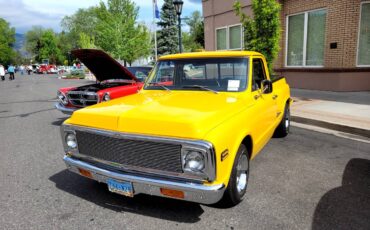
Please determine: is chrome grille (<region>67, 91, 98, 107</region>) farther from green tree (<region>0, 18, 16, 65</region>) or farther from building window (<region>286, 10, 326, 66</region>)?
green tree (<region>0, 18, 16, 65</region>)

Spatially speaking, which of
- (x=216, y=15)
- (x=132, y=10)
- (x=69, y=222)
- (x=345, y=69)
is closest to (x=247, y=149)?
(x=69, y=222)

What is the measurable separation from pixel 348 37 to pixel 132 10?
60.2 feet

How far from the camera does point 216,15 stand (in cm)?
1614

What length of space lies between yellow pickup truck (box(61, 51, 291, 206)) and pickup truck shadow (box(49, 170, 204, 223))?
1.48ft

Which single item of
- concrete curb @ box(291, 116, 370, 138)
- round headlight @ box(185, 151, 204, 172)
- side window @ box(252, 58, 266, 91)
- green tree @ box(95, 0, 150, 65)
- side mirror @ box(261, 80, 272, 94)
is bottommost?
concrete curb @ box(291, 116, 370, 138)

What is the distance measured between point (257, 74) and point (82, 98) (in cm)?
447

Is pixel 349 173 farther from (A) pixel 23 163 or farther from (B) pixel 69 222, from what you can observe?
(A) pixel 23 163

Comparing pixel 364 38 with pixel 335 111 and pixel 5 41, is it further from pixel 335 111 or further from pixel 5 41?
pixel 5 41

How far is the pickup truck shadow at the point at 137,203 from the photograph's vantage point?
3.26m

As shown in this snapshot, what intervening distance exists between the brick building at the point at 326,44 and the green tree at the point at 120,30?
11.5 m

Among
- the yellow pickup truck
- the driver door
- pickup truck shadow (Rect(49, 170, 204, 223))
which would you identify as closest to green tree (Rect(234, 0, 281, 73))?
the driver door

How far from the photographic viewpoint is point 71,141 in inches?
136

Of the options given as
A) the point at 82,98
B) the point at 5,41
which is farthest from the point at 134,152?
the point at 5,41

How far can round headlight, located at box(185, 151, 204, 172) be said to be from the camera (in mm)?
2703
